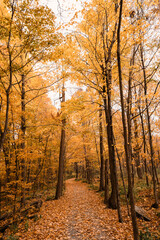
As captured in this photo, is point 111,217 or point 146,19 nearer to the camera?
point 146,19

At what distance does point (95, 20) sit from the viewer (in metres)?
5.80

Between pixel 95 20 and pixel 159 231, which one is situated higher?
pixel 95 20

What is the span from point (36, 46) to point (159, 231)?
23.4 ft

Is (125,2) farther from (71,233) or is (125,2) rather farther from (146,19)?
(71,233)

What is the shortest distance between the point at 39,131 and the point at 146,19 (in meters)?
6.94

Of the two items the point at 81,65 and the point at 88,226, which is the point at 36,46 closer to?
the point at 81,65

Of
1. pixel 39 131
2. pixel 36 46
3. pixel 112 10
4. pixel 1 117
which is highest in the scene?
pixel 112 10

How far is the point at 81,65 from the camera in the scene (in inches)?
260

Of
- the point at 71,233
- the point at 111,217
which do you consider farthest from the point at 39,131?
the point at 111,217

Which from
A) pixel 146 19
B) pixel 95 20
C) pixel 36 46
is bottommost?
pixel 36 46

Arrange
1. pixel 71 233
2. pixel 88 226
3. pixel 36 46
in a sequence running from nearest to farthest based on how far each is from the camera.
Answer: pixel 36 46 < pixel 71 233 < pixel 88 226

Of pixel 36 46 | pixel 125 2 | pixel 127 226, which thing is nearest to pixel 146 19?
pixel 125 2

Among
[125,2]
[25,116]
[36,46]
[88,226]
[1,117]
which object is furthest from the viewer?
[25,116]

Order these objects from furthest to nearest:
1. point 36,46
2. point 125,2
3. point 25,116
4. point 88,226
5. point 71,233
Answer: point 25,116 < point 125,2 < point 88,226 < point 71,233 < point 36,46
